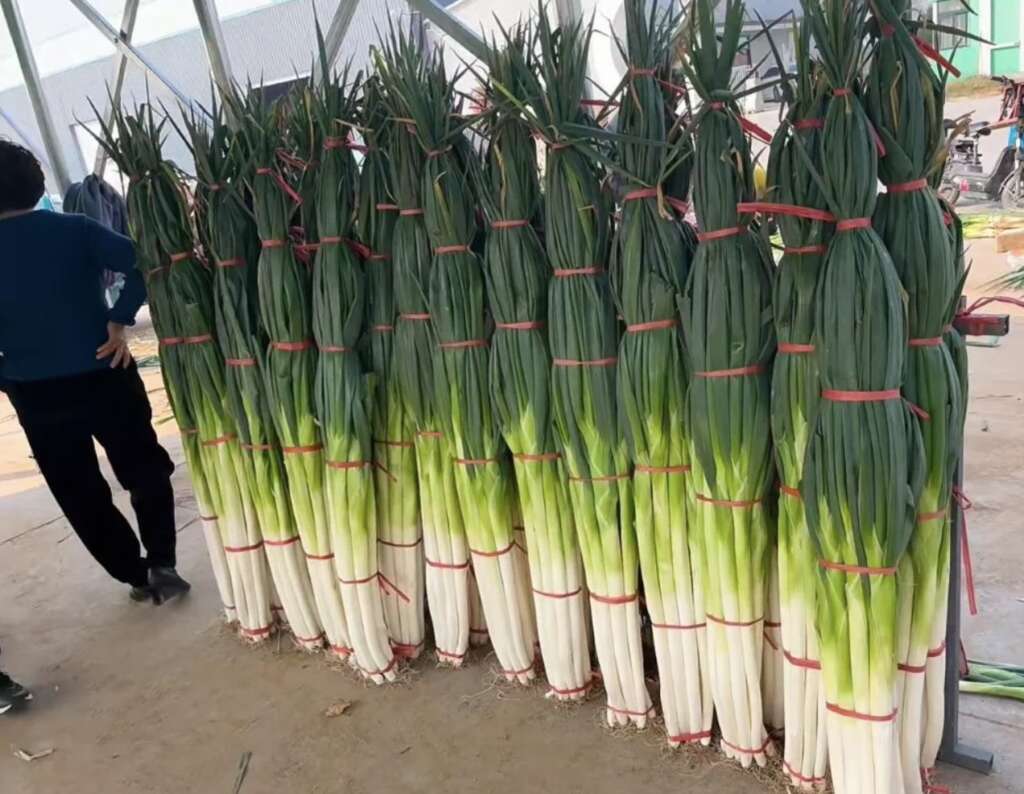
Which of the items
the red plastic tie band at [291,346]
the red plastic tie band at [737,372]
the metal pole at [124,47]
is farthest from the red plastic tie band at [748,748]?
the metal pole at [124,47]

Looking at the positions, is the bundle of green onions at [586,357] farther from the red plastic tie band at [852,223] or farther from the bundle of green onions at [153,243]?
A: the bundle of green onions at [153,243]

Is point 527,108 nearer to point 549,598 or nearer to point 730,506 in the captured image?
point 730,506

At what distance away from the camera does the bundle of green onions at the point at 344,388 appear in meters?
2.17

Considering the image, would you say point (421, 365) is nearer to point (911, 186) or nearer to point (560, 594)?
point (560, 594)

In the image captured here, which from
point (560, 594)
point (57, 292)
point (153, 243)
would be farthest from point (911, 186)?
point (57, 292)

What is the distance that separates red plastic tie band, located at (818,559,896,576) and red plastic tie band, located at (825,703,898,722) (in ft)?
0.95

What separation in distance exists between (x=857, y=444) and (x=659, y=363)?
0.45 metres

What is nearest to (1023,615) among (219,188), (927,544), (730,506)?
(927,544)

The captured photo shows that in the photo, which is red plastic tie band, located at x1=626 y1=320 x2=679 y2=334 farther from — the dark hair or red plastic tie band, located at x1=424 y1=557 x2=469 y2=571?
the dark hair

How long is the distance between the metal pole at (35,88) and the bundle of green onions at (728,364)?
441cm

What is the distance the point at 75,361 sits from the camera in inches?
105

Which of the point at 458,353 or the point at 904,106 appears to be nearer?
the point at 904,106

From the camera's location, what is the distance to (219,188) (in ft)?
7.68

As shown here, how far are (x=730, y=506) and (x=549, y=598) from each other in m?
0.59
